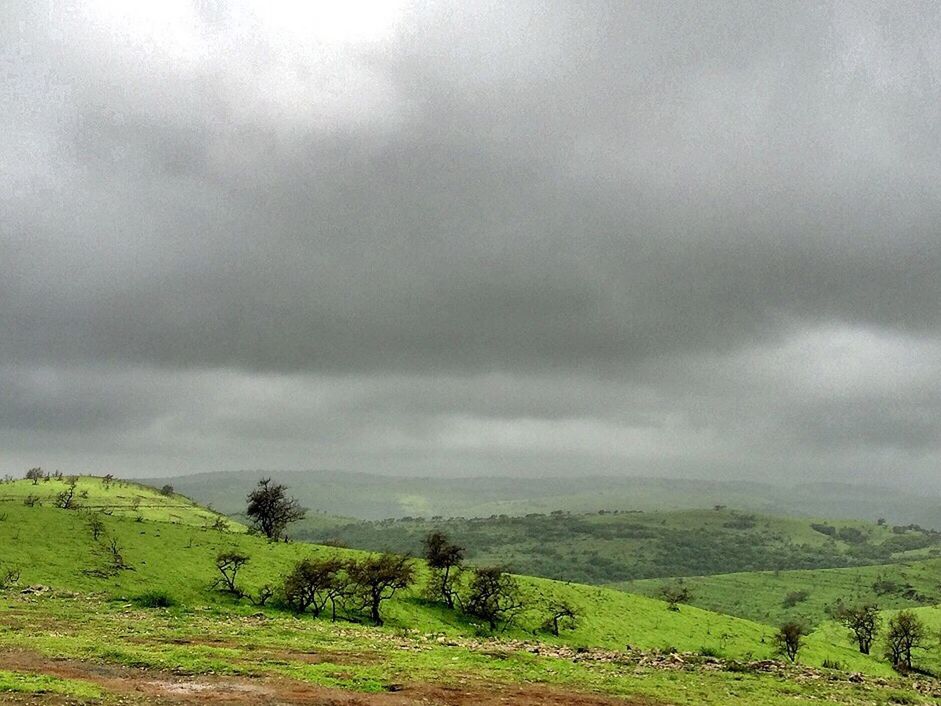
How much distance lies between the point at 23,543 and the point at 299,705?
55837mm

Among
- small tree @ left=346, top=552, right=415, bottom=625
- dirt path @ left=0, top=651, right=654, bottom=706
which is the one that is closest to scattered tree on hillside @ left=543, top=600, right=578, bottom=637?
small tree @ left=346, top=552, right=415, bottom=625

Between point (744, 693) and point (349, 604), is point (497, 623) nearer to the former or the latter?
point (349, 604)

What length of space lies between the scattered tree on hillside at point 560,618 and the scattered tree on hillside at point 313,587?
973 inches

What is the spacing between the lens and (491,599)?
7281 centimetres

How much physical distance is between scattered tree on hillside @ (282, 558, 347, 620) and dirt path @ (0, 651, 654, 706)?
104 feet

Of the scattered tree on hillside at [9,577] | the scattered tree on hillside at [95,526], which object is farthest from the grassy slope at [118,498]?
the scattered tree on hillside at [9,577]

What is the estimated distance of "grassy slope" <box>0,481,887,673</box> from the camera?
60.8 meters

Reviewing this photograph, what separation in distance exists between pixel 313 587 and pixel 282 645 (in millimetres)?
22760

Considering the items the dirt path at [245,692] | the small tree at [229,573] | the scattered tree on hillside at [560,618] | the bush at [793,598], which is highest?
the dirt path at [245,692]

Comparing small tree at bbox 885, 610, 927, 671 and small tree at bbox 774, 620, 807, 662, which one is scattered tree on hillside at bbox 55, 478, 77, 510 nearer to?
small tree at bbox 774, 620, 807, 662

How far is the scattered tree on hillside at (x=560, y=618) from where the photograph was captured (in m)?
71.8

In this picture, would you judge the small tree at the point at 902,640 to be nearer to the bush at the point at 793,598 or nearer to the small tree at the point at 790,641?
the small tree at the point at 790,641

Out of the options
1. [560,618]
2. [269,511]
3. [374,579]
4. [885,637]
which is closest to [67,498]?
[269,511]

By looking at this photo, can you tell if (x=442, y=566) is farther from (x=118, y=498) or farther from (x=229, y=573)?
(x=118, y=498)
